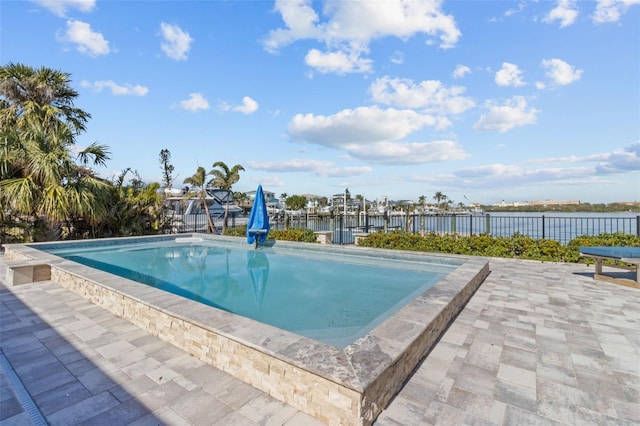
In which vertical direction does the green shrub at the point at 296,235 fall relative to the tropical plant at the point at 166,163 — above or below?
below

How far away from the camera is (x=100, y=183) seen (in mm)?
10273

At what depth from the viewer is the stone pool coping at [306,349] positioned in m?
1.93

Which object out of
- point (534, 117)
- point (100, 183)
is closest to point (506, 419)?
point (534, 117)

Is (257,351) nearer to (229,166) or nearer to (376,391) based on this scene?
(376,391)

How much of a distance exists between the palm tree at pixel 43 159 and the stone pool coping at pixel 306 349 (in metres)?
7.14

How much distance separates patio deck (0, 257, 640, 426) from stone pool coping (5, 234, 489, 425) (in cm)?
10

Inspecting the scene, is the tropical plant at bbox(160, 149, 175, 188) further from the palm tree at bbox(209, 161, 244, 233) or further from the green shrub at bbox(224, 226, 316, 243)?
the green shrub at bbox(224, 226, 316, 243)

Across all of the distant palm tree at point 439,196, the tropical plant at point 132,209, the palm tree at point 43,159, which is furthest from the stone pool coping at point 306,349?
the distant palm tree at point 439,196

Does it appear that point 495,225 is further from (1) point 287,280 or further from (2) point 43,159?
(2) point 43,159

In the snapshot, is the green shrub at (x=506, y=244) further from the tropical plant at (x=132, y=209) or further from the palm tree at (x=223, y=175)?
the palm tree at (x=223, y=175)

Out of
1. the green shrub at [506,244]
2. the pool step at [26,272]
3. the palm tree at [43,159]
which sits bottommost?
the pool step at [26,272]

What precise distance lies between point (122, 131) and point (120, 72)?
2991mm

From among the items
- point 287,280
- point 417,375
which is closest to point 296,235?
point 287,280

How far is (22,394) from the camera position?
2.26 m
